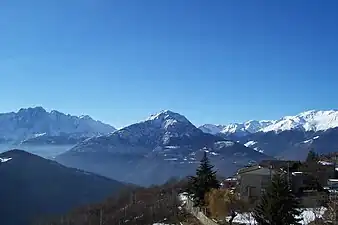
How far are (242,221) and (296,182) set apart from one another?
461 inches

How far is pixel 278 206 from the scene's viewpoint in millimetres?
28656

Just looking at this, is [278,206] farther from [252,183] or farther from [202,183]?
[252,183]

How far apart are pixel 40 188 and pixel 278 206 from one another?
14302 centimetres

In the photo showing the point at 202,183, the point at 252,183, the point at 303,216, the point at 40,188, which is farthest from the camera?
the point at 40,188

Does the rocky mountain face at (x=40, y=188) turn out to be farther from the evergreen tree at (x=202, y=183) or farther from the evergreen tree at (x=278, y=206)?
the evergreen tree at (x=278, y=206)

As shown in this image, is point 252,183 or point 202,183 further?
point 252,183

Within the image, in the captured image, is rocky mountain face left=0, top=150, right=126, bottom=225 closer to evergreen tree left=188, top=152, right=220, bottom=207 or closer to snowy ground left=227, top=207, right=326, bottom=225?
evergreen tree left=188, top=152, right=220, bottom=207

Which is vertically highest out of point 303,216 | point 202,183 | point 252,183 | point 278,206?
point 202,183

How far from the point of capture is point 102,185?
174250 mm

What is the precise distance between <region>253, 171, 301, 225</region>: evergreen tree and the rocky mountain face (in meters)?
106

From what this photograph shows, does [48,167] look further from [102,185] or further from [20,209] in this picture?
[20,209]

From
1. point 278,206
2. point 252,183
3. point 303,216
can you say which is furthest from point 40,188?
point 278,206

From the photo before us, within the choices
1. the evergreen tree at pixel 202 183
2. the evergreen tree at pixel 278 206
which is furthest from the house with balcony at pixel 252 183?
the evergreen tree at pixel 278 206

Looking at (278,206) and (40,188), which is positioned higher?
(278,206)
